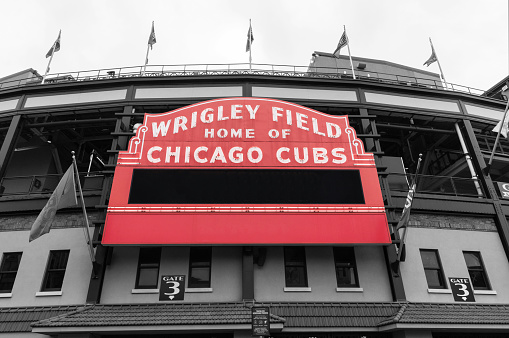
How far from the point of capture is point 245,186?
46.1ft

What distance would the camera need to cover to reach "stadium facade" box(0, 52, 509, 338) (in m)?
12.3

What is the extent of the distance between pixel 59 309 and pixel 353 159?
12590mm

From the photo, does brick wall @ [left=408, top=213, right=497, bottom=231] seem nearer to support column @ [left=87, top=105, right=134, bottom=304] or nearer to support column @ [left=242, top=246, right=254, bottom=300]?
support column @ [left=242, top=246, right=254, bottom=300]

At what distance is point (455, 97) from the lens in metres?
18.5

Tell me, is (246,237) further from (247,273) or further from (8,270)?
(8,270)

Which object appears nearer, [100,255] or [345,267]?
[100,255]

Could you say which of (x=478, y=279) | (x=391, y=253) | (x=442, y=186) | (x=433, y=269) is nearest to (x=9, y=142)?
(x=391, y=253)

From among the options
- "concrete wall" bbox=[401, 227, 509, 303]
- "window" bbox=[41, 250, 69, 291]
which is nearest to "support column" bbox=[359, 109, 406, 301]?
"concrete wall" bbox=[401, 227, 509, 303]

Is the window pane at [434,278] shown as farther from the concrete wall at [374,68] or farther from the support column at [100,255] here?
the concrete wall at [374,68]

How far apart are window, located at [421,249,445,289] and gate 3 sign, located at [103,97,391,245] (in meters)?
2.48

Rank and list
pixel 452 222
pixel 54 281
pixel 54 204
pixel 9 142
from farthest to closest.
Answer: pixel 9 142, pixel 452 222, pixel 54 281, pixel 54 204

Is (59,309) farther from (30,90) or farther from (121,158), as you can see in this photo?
(30,90)

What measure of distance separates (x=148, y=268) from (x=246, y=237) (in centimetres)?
402

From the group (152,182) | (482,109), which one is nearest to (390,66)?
(482,109)
